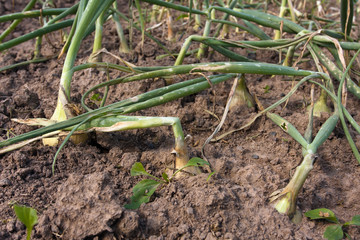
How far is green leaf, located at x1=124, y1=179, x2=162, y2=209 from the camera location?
40.9 inches

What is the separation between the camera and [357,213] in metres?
1.11

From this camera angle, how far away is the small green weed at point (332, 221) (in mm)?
1000


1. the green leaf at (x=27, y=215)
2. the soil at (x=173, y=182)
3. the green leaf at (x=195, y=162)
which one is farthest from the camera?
the green leaf at (x=195, y=162)

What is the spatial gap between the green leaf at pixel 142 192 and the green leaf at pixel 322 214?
423mm

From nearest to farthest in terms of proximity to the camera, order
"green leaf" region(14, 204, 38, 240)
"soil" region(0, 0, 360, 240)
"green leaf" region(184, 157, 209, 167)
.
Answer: "green leaf" region(14, 204, 38, 240), "soil" region(0, 0, 360, 240), "green leaf" region(184, 157, 209, 167)

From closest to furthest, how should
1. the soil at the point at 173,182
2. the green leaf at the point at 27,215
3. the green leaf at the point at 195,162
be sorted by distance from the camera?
the green leaf at the point at 27,215 → the soil at the point at 173,182 → the green leaf at the point at 195,162

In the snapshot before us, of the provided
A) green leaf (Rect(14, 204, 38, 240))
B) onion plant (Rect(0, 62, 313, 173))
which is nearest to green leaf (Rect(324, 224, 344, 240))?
onion plant (Rect(0, 62, 313, 173))

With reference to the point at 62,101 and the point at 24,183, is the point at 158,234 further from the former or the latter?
the point at 62,101

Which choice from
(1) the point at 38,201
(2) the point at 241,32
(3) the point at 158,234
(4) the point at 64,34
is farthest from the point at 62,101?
(2) the point at 241,32

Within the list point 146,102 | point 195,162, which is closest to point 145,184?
point 195,162

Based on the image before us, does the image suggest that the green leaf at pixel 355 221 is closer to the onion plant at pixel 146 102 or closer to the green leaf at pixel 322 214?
the green leaf at pixel 322 214

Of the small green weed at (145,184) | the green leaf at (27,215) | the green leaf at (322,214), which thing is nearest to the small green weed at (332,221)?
the green leaf at (322,214)

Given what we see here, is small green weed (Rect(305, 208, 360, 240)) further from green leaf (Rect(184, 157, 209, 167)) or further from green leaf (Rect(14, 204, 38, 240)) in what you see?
green leaf (Rect(14, 204, 38, 240))

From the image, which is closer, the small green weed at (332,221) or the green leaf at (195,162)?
the small green weed at (332,221)
